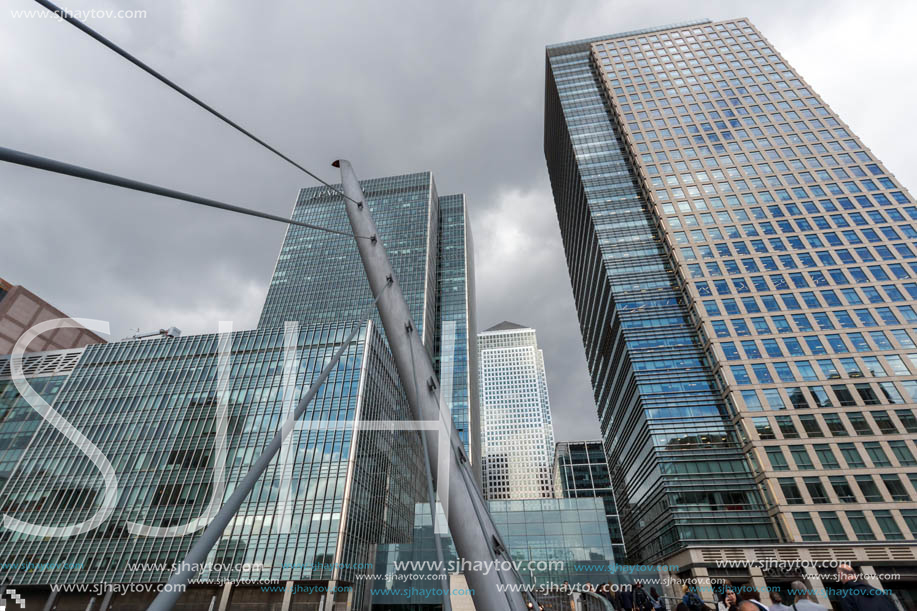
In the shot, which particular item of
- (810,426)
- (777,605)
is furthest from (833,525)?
(777,605)

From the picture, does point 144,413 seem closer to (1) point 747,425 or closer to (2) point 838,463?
(1) point 747,425

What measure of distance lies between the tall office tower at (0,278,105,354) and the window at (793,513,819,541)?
126878 millimetres

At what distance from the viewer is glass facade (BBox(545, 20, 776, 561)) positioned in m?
47.7

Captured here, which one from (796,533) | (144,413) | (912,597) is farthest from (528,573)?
(144,413)

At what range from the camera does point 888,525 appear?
4041 cm

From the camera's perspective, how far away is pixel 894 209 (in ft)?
183

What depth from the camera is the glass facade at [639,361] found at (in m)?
47.7

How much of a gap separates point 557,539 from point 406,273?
7762 centimetres

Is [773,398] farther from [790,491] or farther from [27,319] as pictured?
[27,319]

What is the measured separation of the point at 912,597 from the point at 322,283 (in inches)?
4232

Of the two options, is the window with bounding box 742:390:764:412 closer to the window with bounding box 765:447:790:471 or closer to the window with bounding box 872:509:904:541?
the window with bounding box 765:447:790:471

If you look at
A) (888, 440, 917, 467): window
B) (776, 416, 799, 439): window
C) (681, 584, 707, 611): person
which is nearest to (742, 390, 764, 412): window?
(776, 416, 799, 439): window

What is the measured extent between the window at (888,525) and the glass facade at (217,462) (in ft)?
174

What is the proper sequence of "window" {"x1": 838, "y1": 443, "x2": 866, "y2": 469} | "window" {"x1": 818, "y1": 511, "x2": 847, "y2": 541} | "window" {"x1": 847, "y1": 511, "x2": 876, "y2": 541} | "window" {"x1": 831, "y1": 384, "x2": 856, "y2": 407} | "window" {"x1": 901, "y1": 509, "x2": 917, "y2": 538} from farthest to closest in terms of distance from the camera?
1. "window" {"x1": 831, "y1": 384, "x2": 856, "y2": 407}
2. "window" {"x1": 838, "y1": 443, "x2": 866, "y2": 469}
3. "window" {"x1": 818, "y1": 511, "x2": 847, "y2": 541}
4. "window" {"x1": 847, "y1": 511, "x2": 876, "y2": 541}
5. "window" {"x1": 901, "y1": 509, "x2": 917, "y2": 538}
